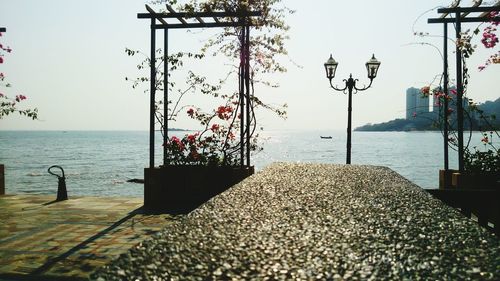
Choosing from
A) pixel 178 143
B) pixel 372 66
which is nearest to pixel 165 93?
pixel 178 143

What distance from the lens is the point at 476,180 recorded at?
10.5 meters

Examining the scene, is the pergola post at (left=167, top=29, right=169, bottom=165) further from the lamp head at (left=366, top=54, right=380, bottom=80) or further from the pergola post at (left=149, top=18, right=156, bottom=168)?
the lamp head at (left=366, top=54, right=380, bottom=80)

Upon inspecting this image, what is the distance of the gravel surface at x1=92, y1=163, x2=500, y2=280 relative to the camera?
6.08 ft

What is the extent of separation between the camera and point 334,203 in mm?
3492

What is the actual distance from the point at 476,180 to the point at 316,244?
9.58m

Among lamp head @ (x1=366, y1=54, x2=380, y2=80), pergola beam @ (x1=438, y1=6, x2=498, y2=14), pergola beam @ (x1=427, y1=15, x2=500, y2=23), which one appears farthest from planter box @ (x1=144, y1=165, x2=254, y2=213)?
pergola beam @ (x1=427, y1=15, x2=500, y2=23)

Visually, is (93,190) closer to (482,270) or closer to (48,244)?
(48,244)

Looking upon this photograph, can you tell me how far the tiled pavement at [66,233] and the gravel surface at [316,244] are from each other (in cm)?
334

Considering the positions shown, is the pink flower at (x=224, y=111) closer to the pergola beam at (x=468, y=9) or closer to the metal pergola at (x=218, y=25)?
the metal pergola at (x=218, y=25)

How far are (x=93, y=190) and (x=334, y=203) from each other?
36759mm

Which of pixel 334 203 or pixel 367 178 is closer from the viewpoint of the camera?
pixel 334 203

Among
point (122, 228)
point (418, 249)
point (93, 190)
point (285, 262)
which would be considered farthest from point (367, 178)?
point (93, 190)

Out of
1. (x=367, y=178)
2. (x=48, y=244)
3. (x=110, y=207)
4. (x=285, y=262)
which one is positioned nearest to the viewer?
(x=285, y=262)

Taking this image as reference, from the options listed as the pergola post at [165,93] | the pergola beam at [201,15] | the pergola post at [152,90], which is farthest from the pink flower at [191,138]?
the pergola beam at [201,15]
